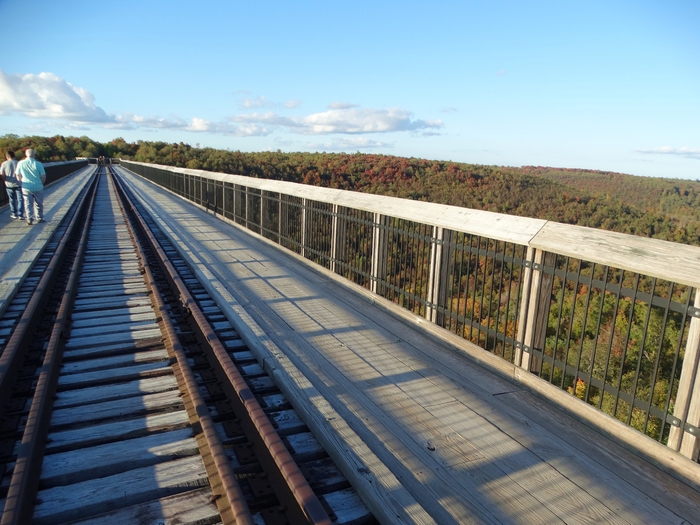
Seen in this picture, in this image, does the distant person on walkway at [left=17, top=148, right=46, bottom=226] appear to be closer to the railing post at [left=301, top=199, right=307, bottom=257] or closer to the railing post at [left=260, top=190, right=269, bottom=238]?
the railing post at [left=260, top=190, right=269, bottom=238]

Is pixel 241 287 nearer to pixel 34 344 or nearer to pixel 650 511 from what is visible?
pixel 34 344

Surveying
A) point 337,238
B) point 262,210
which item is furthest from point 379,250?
point 262,210

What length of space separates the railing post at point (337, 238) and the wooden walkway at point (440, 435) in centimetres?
221

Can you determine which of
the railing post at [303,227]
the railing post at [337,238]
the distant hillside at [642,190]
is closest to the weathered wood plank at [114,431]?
the railing post at [337,238]

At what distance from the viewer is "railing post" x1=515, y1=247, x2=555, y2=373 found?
457cm

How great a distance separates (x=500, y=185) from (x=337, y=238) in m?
89.5

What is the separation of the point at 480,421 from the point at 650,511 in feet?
4.34

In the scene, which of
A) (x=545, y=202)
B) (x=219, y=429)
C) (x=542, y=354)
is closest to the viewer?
(x=219, y=429)

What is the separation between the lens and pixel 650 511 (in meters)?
3.15

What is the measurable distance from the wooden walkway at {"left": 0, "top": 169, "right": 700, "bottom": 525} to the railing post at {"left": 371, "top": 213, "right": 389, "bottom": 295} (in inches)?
33.2

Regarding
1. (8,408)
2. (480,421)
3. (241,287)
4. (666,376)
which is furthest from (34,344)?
(666,376)

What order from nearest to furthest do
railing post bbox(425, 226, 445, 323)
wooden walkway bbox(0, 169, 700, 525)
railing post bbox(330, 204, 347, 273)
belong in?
wooden walkway bbox(0, 169, 700, 525)
railing post bbox(425, 226, 445, 323)
railing post bbox(330, 204, 347, 273)

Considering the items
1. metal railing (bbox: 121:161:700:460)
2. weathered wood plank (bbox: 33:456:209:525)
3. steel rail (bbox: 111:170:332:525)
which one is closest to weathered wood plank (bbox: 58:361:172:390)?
steel rail (bbox: 111:170:332:525)

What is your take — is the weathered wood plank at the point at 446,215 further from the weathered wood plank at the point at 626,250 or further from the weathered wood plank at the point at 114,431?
the weathered wood plank at the point at 114,431
